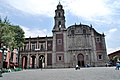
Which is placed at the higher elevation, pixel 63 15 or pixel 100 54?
pixel 63 15

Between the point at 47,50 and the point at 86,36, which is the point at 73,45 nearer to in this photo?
the point at 86,36

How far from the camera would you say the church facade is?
4559 cm

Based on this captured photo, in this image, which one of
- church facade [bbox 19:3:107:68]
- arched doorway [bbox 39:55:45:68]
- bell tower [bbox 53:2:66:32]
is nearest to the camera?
church facade [bbox 19:3:107:68]

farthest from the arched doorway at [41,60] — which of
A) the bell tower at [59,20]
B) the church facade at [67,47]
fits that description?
the bell tower at [59,20]

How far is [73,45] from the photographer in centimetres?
4684

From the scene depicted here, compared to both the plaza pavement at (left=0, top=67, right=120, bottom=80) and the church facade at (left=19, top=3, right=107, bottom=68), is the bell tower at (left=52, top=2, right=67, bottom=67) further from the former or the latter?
the plaza pavement at (left=0, top=67, right=120, bottom=80)

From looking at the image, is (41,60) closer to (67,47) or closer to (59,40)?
(59,40)

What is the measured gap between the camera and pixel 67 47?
4719cm

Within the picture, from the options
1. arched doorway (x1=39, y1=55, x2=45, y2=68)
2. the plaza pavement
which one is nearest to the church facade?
arched doorway (x1=39, y1=55, x2=45, y2=68)

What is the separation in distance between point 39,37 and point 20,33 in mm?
13736

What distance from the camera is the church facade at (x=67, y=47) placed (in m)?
45.6

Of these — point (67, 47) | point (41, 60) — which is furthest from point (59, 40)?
point (41, 60)

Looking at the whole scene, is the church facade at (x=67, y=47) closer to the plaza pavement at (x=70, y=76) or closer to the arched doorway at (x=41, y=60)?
the arched doorway at (x=41, y=60)

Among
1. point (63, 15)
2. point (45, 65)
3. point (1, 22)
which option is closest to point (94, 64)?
point (45, 65)
